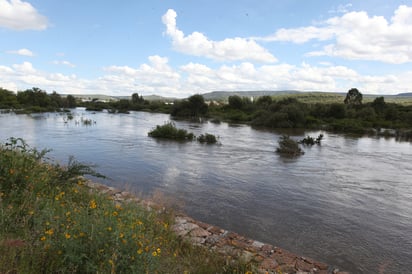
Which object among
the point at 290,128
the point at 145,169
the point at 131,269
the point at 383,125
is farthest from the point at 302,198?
the point at 383,125

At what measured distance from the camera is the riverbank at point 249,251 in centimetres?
444

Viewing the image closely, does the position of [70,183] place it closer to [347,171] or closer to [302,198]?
[302,198]

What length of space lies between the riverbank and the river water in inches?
25.4

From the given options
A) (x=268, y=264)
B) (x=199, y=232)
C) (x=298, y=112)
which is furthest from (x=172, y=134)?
(x=298, y=112)

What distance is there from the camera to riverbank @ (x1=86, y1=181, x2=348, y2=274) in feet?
14.6

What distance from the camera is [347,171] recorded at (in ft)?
42.3

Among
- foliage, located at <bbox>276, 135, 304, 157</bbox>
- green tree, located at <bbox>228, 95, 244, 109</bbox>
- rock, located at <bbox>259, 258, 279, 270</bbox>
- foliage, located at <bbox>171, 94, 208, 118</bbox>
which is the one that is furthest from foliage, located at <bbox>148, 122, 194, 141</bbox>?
green tree, located at <bbox>228, 95, 244, 109</bbox>

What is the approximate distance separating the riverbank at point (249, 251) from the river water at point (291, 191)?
0.65m

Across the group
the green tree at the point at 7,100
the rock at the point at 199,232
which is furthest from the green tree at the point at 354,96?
the green tree at the point at 7,100

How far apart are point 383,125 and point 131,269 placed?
43.4 m

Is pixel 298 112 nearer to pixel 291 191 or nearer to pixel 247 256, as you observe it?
pixel 291 191

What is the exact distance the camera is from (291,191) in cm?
960

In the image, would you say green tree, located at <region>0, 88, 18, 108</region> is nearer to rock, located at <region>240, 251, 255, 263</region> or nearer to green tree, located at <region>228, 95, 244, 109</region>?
green tree, located at <region>228, 95, 244, 109</region>

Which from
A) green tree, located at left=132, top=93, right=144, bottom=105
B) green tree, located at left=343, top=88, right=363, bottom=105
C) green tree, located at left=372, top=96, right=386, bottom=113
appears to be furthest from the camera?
green tree, located at left=132, top=93, right=144, bottom=105
